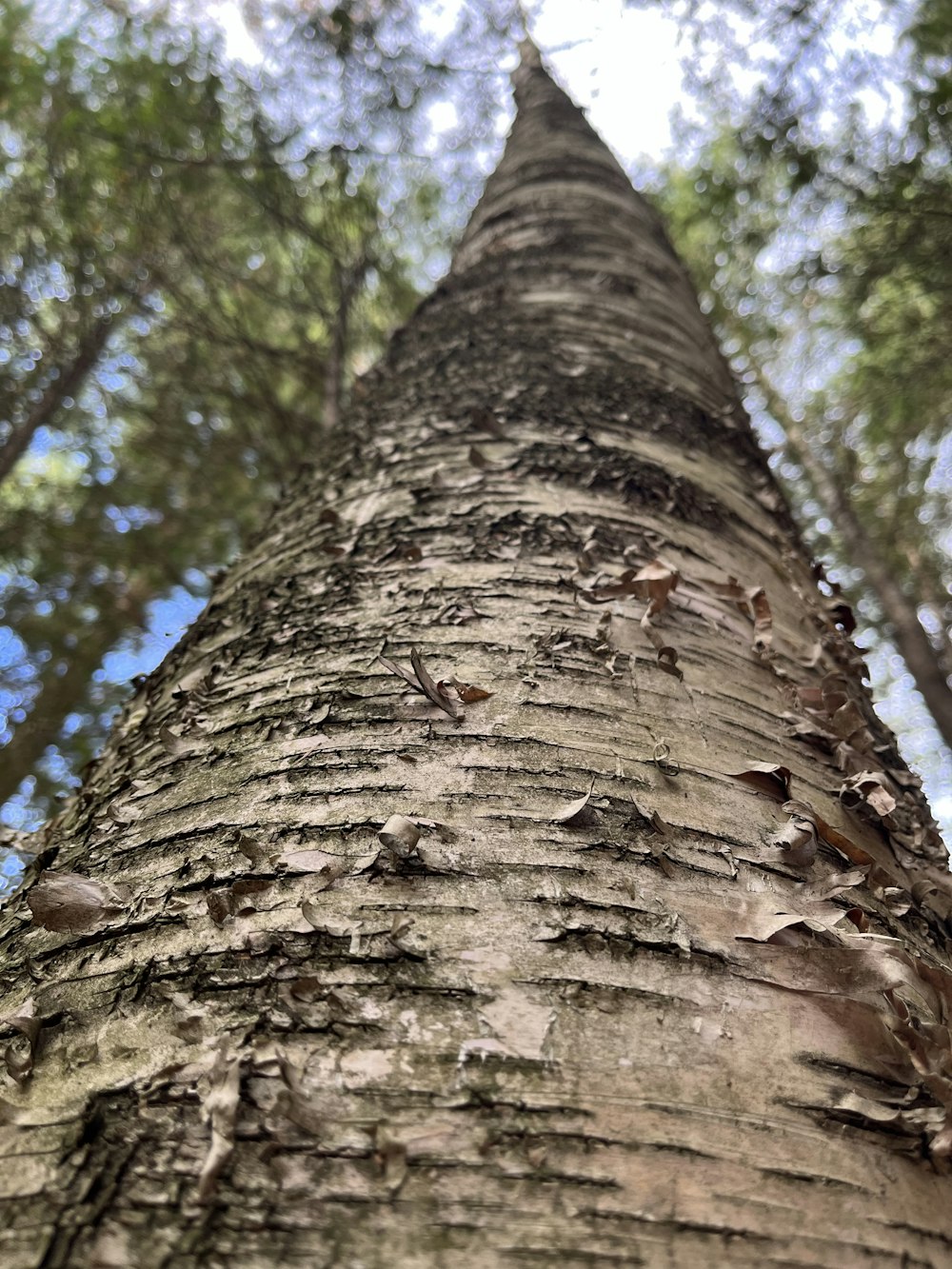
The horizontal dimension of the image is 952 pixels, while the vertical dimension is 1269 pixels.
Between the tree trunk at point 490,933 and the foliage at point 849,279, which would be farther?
the foliage at point 849,279

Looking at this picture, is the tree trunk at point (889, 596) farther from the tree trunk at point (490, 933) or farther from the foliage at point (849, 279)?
the tree trunk at point (490, 933)

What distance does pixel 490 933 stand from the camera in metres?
0.74

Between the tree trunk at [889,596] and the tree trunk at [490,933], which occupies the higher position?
the tree trunk at [889,596]

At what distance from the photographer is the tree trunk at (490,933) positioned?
1.88 ft

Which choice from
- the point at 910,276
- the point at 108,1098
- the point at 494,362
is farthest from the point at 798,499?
the point at 108,1098

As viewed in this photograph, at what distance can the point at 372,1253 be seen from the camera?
20.8 inches

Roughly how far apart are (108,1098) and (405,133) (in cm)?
726

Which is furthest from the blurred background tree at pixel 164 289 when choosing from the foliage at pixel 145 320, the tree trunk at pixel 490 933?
the tree trunk at pixel 490 933

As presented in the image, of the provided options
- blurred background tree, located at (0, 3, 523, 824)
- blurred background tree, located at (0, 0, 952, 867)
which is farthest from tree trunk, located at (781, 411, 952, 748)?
blurred background tree, located at (0, 3, 523, 824)

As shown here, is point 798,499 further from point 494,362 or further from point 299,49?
point 494,362

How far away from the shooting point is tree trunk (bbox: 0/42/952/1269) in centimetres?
57

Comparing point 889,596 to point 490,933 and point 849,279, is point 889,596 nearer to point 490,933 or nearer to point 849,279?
point 849,279

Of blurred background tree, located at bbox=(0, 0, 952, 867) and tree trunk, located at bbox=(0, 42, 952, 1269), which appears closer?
tree trunk, located at bbox=(0, 42, 952, 1269)

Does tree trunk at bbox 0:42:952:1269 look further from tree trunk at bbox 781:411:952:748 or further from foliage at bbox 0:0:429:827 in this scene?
tree trunk at bbox 781:411:952:748
